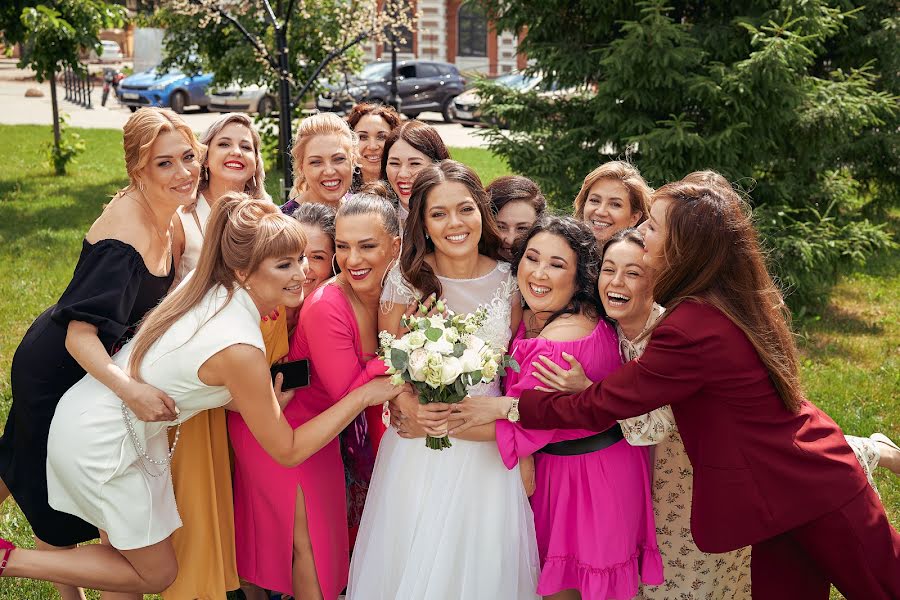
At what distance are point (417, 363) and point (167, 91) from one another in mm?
24388

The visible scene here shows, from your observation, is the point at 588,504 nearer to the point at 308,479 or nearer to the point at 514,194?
the point at 308,479

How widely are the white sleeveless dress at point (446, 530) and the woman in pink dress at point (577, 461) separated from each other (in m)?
Result: 0.13

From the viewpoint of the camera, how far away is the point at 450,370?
133 inches

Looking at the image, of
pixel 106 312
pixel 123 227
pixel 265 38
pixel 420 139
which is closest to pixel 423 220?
pixel 420 139

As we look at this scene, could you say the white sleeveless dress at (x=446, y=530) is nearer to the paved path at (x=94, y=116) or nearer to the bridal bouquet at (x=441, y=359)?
the bridal bouquet at (x=441, y=359)

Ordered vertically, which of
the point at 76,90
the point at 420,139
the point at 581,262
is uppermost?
the point at 76,90

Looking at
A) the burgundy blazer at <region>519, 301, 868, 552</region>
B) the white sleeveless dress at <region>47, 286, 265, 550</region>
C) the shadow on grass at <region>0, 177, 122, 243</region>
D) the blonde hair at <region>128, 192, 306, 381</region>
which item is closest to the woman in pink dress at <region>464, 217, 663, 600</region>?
the burgundy blazer at <region>519, 301, 868, 552</region>

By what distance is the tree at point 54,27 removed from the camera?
12906mm

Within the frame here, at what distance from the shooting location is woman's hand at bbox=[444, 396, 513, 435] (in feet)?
12.2

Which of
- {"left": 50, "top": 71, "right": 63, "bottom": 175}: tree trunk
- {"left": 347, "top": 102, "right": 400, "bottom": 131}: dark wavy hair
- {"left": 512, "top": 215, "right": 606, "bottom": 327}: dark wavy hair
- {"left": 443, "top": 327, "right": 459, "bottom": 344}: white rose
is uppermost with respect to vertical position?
{"left": 50, "top": 71, "right": 63, "bottom": 175}: tree trunk

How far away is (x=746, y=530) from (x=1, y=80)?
1599 inches

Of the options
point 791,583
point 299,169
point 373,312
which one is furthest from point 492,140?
point 791,583

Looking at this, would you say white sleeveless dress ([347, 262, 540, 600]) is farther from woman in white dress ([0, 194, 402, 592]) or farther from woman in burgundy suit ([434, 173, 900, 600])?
woman in burgundy suit ([434, 173, 900, 600])

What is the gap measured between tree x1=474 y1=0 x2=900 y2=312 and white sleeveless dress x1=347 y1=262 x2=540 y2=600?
4.91 metres
